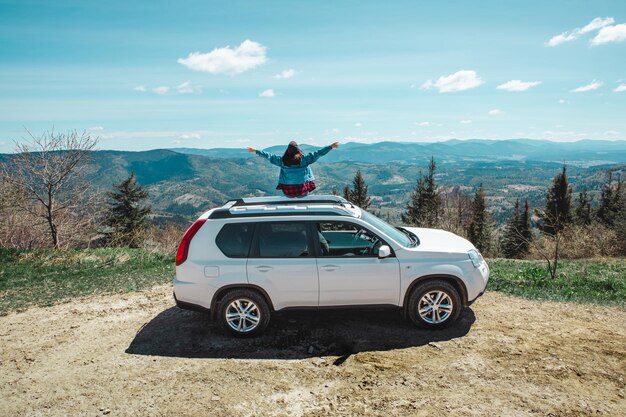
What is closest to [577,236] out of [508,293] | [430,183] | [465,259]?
[508,293]

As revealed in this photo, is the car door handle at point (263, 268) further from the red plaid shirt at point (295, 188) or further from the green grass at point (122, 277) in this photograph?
the green grass at point (122, 277)

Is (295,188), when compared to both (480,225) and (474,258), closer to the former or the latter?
(474,258)

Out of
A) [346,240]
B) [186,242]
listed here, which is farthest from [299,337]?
[186,242]

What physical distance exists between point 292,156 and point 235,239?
108 inches

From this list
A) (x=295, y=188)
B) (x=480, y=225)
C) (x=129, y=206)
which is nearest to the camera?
(x=295, y=188)

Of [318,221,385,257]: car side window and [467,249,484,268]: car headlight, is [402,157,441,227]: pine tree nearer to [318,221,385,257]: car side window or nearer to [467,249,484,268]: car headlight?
[467,249,484,268]: car headlight

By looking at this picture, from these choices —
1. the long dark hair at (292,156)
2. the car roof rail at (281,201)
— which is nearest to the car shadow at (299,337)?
the car roof rail at (281,201)

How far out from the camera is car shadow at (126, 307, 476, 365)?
5602 mm

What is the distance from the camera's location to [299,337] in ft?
19.6

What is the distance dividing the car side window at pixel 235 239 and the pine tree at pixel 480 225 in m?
40.5

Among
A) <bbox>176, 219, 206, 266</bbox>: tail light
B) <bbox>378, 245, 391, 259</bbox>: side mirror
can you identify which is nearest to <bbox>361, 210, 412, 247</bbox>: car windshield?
<bbox>378, 245, 391, 259</bbox>: side mirror

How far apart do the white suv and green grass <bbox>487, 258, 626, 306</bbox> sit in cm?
283

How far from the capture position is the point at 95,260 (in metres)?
11.3

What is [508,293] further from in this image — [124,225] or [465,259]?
[124,225]
